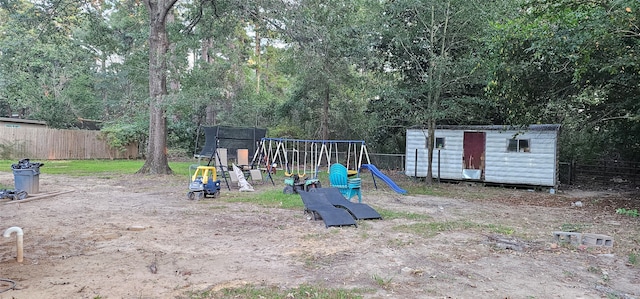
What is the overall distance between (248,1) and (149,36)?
145 inches

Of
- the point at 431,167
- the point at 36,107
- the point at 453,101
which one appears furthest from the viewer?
the point at 36,107

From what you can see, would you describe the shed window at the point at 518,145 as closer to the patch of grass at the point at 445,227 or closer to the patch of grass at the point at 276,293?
the patch of grass at the point at 445,227

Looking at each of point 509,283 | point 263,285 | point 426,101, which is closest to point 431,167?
point 426,101

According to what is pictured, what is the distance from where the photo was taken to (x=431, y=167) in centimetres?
1316

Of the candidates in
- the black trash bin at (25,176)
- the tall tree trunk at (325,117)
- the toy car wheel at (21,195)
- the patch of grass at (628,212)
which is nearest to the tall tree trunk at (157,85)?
the black trash bin at (25,176)

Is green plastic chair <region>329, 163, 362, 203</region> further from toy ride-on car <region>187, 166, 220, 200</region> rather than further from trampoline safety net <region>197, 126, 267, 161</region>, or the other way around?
trampoline safety net <region>197, 126, 267, 161</region>

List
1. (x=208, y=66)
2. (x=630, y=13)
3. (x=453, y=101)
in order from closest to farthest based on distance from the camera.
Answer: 1. (x=630, y=13)
2. (x=453, y=101)
3. (x=208, y=66)

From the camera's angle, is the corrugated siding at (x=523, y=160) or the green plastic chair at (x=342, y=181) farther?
the corrugated siding at (x=523, y=160)

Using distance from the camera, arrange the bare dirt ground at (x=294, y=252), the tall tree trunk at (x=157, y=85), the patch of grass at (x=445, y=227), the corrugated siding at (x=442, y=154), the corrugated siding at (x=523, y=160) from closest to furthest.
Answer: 1. the bare dirt ground at (x=294, y=252)
2. the patch of grass at (x=445, y=227)
3. the corrugated siding at (x=523, y=160)
4. the tall tree trunk at (x=157, y=85)
5. the corrugated siding at (x=442, y=154)

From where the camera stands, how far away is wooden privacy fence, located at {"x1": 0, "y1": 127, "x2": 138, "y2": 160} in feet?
60.1

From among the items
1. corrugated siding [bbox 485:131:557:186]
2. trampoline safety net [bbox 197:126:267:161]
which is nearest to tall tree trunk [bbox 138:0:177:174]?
trampoline safety net [bbox 197:126:267:161]

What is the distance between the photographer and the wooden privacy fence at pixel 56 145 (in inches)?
721

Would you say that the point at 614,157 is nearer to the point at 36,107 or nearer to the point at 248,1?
the point at 248,1

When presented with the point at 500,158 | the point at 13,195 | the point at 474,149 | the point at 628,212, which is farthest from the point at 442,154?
the point at 13,195
